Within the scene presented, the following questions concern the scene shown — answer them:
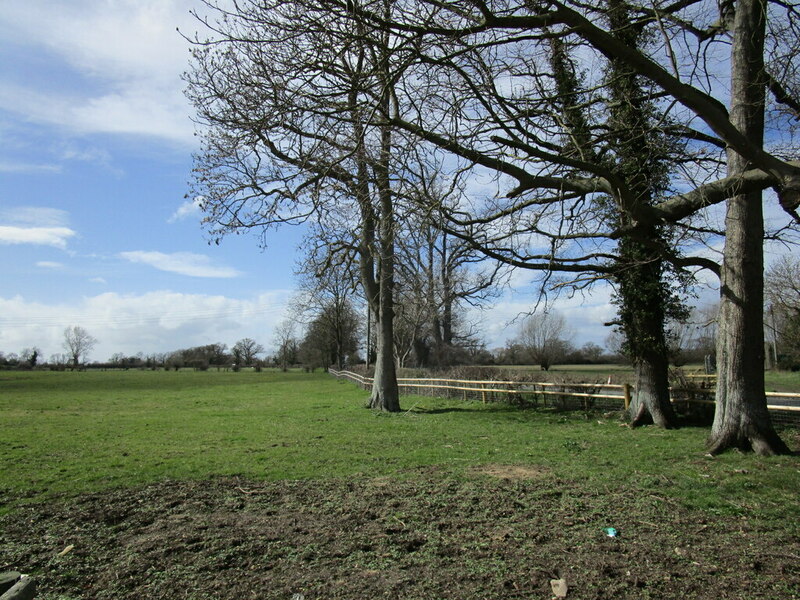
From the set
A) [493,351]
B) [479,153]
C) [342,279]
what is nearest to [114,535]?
[479,153]

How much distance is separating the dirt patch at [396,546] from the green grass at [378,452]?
1.07 m

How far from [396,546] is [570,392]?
12916 millimetres

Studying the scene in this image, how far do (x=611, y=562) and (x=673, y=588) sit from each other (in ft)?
1.72

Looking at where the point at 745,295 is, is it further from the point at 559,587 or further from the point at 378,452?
the point at 559,587

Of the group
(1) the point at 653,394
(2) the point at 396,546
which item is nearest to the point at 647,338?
(1) the point at 653,394

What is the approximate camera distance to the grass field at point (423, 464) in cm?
569

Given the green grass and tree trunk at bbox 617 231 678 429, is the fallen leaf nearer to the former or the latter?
the green grass

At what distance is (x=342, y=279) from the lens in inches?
762

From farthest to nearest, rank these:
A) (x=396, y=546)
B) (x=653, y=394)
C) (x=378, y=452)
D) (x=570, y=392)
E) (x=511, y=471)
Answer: (x=570, y=392) → (x=653, y=394) → (x=378, y=452) → (x=511, y=471) → (x=396, y=546)

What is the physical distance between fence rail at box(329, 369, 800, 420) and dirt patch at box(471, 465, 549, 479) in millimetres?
5532

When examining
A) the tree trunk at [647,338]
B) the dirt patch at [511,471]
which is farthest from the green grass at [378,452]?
the tree trunk at [647,338]

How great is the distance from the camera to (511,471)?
25.2ft

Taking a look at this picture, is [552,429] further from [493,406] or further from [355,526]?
[355,526]

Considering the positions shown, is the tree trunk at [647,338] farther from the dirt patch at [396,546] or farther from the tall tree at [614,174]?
the dirt patch at [396,546]
